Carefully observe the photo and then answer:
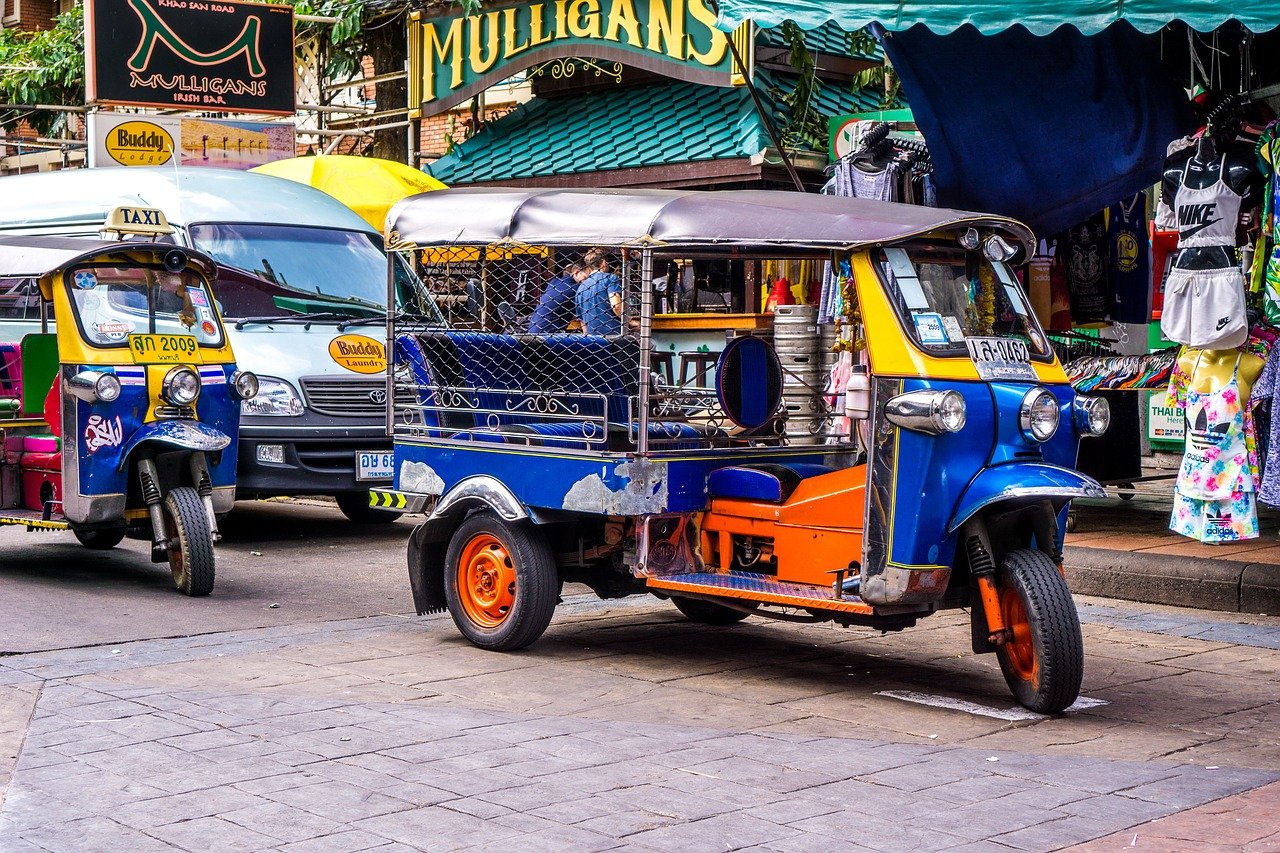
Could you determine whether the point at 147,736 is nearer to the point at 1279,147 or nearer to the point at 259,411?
the point at 259,411

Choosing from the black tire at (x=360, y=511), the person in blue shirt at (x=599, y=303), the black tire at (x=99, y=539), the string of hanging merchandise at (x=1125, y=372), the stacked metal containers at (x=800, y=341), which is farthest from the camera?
the black tire at (x=360, y=511)

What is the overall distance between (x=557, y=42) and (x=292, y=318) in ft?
18.8

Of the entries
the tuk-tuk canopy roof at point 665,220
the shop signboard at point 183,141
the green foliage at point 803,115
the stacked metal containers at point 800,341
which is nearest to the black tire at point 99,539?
the tuk-tuk canopy roof at point 665,220

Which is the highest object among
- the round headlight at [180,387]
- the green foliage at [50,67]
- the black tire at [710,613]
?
the green foliage at [50,67]

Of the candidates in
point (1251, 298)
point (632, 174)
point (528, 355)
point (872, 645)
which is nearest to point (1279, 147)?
point (1251, 298)

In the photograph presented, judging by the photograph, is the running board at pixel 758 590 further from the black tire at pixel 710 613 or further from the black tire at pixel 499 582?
the black tire at pixel 710 613

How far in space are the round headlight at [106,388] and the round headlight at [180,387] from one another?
268 millimetres

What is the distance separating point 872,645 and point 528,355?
6.83ft

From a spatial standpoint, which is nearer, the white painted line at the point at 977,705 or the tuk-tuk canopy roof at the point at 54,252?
the white painted line at the point at 977,705

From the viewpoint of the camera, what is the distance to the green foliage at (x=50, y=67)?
2298cm

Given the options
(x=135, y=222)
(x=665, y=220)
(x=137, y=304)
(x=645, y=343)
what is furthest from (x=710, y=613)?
(x=135, y=222)

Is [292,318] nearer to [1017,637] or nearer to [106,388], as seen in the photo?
[106,388]

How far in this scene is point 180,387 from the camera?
28.3 feet

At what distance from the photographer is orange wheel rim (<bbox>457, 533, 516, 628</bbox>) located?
22.9 ft
